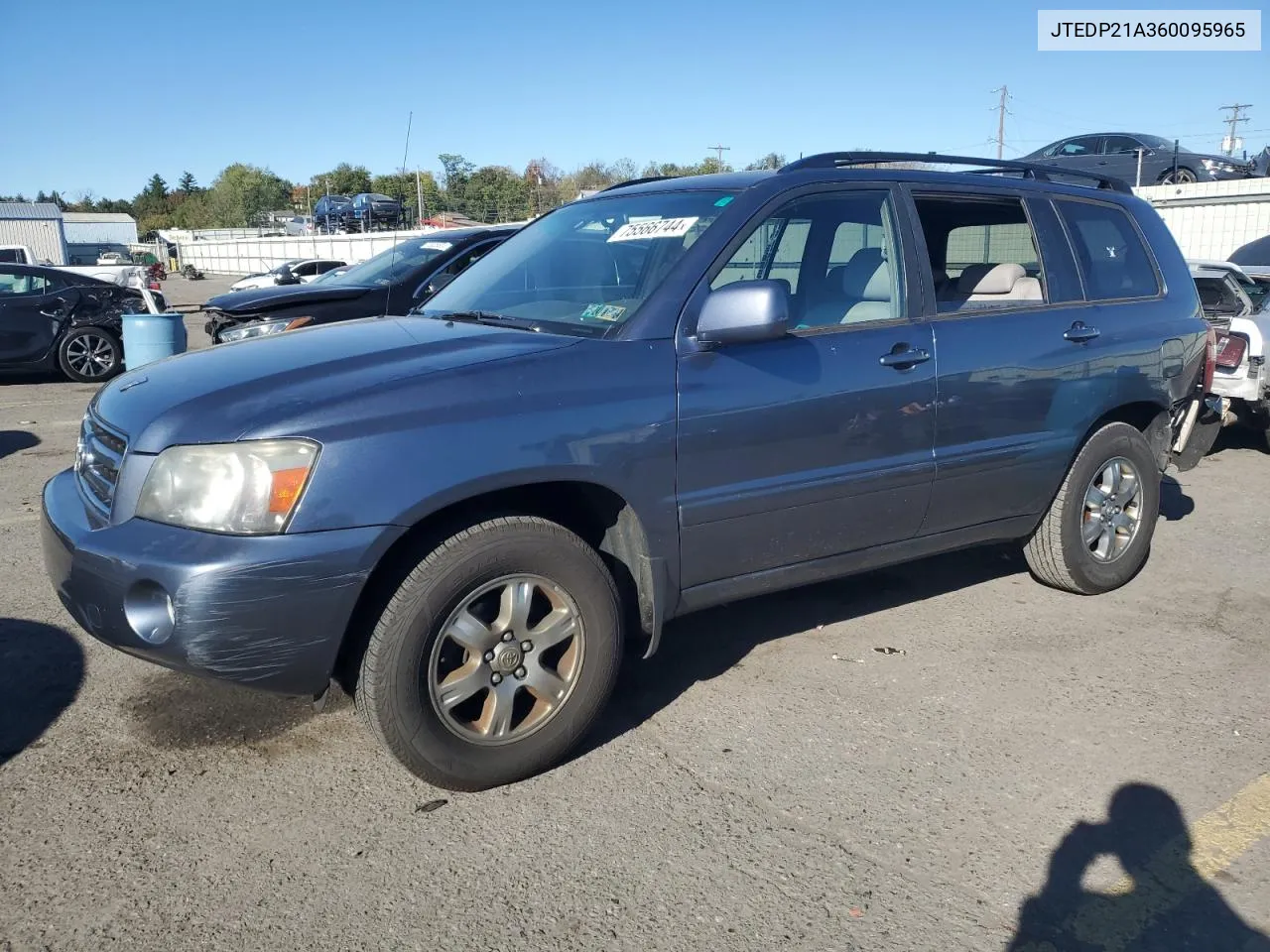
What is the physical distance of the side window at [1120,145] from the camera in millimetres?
20672

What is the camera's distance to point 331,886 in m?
2.69

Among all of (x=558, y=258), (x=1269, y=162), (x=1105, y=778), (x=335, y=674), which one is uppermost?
(x=1269, y=162)

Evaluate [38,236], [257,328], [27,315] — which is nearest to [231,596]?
[257,328]

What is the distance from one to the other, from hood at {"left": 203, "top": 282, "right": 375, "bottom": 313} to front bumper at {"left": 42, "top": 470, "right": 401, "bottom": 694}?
5.66 meters

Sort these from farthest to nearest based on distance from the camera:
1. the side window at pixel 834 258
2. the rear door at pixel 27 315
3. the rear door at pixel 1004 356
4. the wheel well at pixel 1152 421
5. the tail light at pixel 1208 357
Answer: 1. the rear door at pixel 27 315
2. the tail light at pixel 1208 357
3. the wheel well at pixel 1152 421
4. the rear door at pixel 1004 356
5. the side window at pixel 834 258

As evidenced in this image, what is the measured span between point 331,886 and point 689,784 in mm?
1105

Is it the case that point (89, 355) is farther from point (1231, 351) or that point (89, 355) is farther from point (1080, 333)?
point (1231, 351)

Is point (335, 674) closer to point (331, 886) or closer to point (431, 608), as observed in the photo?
point (431, 608)

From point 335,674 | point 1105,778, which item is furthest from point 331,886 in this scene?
point 1105,778

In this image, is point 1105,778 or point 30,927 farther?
point 1105,778

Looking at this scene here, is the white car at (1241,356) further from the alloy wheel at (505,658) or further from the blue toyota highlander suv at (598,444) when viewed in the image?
the alloy wheel at (505,658)

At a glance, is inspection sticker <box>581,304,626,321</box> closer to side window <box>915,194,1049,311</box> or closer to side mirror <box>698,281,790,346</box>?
side mirror <box>698,281,790,346</box>

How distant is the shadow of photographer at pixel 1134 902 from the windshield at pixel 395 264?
748 centimetres

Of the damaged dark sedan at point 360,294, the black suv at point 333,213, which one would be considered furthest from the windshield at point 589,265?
the black suv at point 333,213
